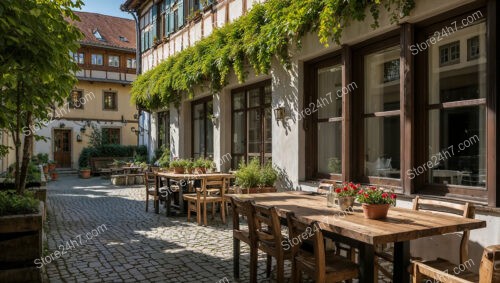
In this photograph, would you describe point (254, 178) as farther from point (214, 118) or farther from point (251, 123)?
point (214, 118)

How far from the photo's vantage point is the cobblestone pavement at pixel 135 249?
176 inches

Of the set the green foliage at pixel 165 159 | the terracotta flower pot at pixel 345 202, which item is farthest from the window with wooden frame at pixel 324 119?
the green foliage at pixel 165 159

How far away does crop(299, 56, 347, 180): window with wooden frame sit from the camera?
20.7ft

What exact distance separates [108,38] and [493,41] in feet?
81.9

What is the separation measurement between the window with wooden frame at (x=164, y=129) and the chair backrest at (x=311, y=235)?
11.1m

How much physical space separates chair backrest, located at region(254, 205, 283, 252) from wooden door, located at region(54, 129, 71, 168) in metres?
21.7

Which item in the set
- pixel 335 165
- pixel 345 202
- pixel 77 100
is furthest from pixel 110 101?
pixel 345 202

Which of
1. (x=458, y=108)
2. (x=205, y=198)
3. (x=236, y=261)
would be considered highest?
(x=458, y=108)

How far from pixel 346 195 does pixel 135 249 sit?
324 cm

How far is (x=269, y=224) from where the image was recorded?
3484 millimetres

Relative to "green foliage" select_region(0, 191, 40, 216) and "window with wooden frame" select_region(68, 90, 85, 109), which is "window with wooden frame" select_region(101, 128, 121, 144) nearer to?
"window with wooden frame" select_region(68, 90, 85, 109)

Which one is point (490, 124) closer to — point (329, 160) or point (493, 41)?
point (493, 41)

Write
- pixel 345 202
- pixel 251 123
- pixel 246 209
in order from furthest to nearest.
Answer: pixel 251 123 → pixel 246 209 → pixel 345 202

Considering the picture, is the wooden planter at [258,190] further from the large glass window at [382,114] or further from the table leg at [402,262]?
the table leg at [402,262]
